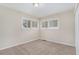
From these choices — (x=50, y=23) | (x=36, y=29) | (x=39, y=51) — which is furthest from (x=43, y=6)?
(x=36, y=29)

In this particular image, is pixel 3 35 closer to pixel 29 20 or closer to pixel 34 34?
pixel 29 20

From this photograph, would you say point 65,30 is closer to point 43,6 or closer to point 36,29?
point 43,6

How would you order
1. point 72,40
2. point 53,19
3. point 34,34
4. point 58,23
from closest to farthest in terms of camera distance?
point 72,40, point 58,23, point 53,19, point 34,34

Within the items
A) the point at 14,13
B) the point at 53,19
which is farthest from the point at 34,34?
the point at 14,13

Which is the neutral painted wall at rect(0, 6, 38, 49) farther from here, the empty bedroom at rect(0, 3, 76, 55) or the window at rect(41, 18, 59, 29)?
the window at rect(41, 18, 59, 29)

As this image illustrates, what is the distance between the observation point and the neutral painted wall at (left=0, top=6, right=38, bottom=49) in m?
3.69

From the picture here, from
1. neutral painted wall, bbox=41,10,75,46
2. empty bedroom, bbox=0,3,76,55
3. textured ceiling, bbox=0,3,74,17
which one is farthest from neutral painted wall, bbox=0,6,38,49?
neutral painted wall, bbox=41,10,75,46

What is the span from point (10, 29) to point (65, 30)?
10.6 feet

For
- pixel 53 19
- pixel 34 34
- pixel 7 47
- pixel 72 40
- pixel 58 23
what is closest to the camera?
pixel 7 47

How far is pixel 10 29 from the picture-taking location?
13.4ft

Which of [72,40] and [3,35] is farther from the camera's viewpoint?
[72,40]

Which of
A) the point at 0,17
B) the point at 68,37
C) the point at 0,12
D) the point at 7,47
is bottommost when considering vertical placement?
the point at 7,47

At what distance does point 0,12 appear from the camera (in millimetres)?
3561

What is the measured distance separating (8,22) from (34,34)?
2776mm
